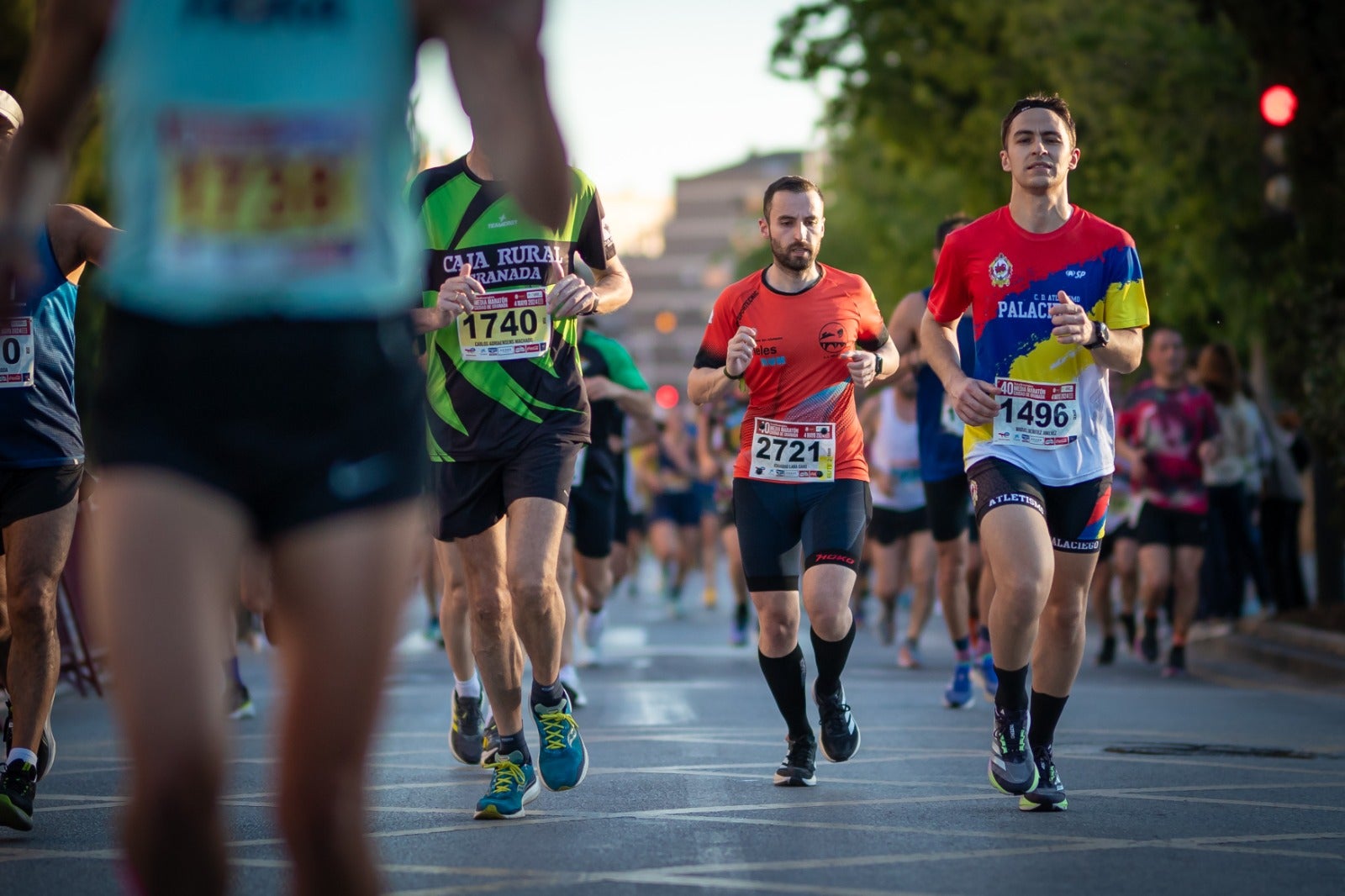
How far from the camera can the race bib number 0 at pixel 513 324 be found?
285 inches

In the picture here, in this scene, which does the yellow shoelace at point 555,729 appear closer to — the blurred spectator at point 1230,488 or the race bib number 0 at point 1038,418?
the race bib number 0 at point 1038,418

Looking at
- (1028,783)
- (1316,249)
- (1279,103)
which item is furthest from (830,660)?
(1316,249)

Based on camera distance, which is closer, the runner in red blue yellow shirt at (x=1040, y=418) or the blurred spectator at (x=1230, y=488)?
the runner in red blue yellow shirt at (x=1040, y=418)

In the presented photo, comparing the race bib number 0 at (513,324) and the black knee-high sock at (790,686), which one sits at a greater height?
the race bib number 0 at (513,324)

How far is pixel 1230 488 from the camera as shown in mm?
16703

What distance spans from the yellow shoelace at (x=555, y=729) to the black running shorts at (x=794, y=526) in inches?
41.9

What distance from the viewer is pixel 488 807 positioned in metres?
6.80

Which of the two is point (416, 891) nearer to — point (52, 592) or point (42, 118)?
point (52, 592)

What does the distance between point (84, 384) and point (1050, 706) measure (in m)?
13.6

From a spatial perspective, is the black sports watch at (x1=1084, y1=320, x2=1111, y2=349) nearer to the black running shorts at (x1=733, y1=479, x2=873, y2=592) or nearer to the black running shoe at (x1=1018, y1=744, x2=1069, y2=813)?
the black running shorts at (x1=733, y1=479, x2=873, y2=592)

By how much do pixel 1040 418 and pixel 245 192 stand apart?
445cm

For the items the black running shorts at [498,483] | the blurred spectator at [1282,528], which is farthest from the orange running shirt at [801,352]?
the blurred spectator at [1282,528]

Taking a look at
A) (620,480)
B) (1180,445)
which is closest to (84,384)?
(620,480)

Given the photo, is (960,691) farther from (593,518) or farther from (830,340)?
(830,340)
